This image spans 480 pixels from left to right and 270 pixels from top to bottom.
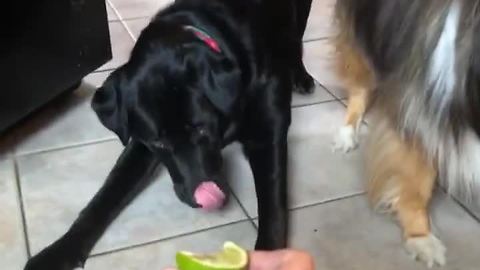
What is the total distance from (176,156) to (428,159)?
1.53ft

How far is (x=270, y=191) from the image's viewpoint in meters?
1.49

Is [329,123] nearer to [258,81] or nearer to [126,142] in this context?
[258,81]

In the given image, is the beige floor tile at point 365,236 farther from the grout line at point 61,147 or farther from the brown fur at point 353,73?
the grout line at point 61,147

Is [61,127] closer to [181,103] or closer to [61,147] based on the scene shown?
[61,147]

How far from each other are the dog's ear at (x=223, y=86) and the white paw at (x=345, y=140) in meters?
0.51

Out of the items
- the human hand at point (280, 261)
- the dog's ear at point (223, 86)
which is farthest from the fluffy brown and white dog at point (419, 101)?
the human hand at point (280, 261)

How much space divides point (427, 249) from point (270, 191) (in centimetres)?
32

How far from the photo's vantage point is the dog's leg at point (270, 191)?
4.71 ft

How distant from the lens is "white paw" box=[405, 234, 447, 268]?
144 centimetres

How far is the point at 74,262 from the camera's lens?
142cm

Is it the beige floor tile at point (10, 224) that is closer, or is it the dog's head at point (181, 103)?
the dog's head at point (181, 103)

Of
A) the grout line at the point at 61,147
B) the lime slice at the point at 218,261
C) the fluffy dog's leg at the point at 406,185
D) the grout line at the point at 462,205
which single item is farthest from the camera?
the grout line at the point at 61,147

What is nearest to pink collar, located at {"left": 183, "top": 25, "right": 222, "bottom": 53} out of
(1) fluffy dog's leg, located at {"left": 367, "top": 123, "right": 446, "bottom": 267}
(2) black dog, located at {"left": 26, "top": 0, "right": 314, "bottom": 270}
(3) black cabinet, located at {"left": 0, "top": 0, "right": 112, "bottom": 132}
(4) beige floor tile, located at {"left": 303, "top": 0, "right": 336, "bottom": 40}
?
(2) black dog, located at {"left": 26, "top": 0, "right": 314, "bottom": 270}

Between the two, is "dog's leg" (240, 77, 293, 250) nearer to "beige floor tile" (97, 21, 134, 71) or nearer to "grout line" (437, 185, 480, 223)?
"grout line" (437, 185, 480, 223)
